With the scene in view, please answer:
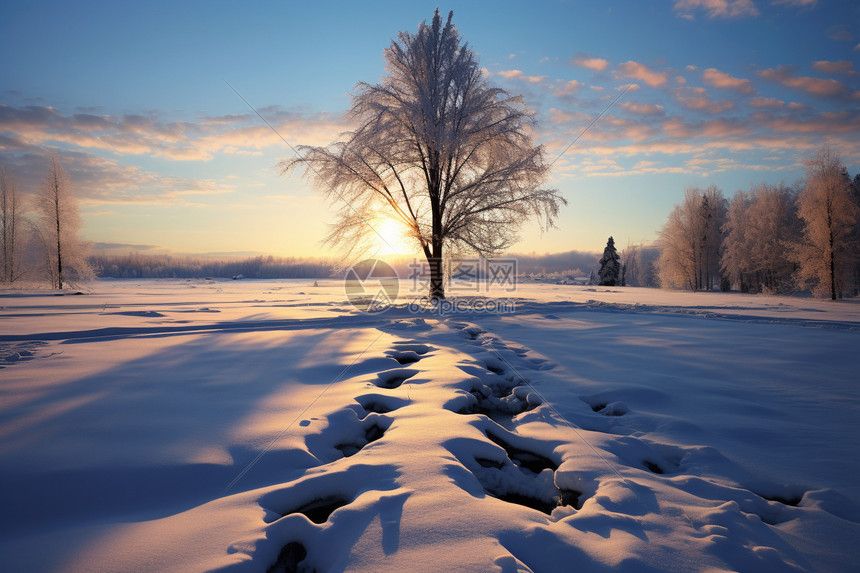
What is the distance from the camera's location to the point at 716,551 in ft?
5.72

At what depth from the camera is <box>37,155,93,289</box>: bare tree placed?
25.0 m

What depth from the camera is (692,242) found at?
3969 cm

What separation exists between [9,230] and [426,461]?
42297mm

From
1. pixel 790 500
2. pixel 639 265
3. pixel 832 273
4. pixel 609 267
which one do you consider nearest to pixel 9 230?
pixel 790 500

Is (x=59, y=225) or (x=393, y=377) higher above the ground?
(x=59, y=225)

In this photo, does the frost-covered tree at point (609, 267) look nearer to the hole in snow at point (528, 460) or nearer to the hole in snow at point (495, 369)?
the hole in snow at point (495, 369)

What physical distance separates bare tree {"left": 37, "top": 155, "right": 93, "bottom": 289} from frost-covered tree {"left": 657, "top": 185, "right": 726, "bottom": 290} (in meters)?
55.1

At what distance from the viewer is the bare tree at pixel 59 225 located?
24953 millimetres

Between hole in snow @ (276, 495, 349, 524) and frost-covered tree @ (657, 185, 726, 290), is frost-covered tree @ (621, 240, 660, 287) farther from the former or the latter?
hole in snow @ (276, 495, 349, 524)

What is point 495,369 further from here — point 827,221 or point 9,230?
point 9,230

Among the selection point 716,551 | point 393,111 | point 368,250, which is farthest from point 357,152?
point 716,551

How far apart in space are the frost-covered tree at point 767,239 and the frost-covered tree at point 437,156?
3322cm

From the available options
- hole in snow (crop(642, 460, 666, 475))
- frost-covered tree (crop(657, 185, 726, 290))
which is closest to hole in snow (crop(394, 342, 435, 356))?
hole in snow (crop(642, 460, 666, 475))

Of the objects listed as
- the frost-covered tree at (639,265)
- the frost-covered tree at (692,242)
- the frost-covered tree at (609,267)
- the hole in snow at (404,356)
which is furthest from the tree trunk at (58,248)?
the frost-covered tree at (639,265)
